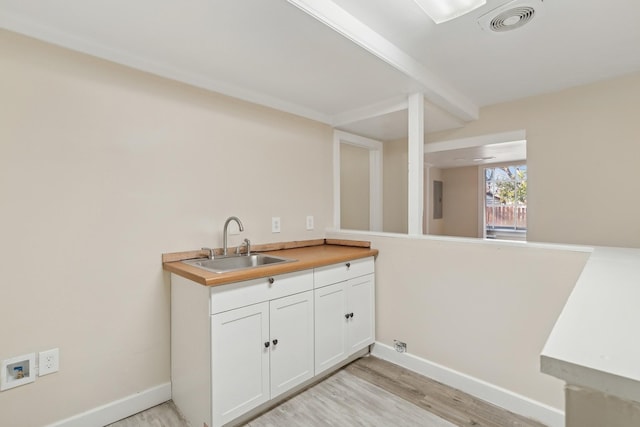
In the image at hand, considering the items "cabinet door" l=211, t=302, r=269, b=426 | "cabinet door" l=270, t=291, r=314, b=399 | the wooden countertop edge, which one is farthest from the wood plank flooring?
the wooden countertop edge

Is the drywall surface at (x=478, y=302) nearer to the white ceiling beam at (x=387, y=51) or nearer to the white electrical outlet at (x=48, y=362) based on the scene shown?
the white ceiling beam at (x=387, y=51)

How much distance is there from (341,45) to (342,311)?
5.88ft

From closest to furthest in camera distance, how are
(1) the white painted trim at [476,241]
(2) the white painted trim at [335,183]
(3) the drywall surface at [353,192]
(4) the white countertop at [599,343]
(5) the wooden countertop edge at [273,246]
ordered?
(4) the white countertop at [599,343], (1) the white painted trim at [476,241], (5) the wooden countertop edge at [273,246], (2) the white painted trim at [335,183], (3) the drywall surface at [353,192]

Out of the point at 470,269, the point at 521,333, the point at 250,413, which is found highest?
the point at 470,269

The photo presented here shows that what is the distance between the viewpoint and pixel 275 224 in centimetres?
266

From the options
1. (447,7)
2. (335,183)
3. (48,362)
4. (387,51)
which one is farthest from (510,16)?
(48,362)

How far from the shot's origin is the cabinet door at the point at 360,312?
93.7 inches

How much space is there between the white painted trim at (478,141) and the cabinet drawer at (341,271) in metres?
1.69

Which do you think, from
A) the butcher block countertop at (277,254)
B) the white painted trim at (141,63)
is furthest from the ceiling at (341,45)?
the butcher block countertop at (277,254)

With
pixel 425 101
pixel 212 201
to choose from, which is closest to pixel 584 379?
pixel 212 201

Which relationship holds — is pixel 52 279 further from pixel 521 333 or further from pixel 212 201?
pixel 521 333

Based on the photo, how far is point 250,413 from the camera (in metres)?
1.80

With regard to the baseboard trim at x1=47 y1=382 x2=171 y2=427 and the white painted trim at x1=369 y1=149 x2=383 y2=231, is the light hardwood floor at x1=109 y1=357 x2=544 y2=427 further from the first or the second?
the white painted trim at x1=369 y1=149 x2=383 y2=231

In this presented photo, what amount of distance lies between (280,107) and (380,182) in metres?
1.74
